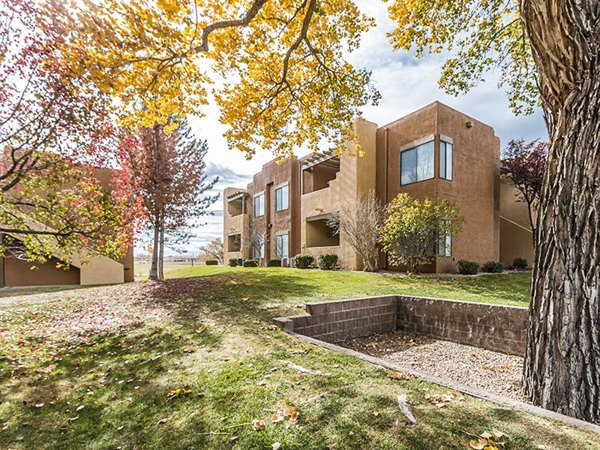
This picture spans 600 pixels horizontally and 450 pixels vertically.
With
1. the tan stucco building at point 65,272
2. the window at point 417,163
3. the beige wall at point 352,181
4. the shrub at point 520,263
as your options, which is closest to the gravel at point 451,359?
the beige wall at point 352,181

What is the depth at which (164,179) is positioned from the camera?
493 inches

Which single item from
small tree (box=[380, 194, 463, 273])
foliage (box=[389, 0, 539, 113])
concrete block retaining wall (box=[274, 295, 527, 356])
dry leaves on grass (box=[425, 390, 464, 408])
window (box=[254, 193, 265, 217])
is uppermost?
foliage (box=[389, 0, 539, 113])

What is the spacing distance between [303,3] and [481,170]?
48.5 feet

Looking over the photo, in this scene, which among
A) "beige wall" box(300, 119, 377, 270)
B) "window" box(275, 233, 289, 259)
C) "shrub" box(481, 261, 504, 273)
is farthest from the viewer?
"window" box(275, 233, 289, 259)

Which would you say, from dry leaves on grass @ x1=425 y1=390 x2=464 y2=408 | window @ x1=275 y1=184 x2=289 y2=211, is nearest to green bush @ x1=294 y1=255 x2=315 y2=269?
window @ x1=275 y1=184 x2=289 y2=211

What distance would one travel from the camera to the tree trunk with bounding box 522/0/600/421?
10.3 feet

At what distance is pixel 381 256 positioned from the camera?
53.6 feet

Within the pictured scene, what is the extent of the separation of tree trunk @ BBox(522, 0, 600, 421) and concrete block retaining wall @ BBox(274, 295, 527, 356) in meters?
2.42

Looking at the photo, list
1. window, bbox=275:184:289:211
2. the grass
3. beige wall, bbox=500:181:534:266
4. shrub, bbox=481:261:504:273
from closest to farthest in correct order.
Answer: the grass → shrub, bbox=481:261:504:273 → beige wall, bbox=500:181:534:266 → window, bbox=275:184:289:211

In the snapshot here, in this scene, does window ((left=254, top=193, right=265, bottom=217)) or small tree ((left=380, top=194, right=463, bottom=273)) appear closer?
small tree ((left=380, top=194, right=463, bottom=273))

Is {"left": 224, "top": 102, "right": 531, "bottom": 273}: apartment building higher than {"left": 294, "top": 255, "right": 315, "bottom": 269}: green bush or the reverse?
higher

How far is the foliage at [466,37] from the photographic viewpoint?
6930 mm

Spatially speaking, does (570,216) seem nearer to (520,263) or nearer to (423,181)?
(423,181)

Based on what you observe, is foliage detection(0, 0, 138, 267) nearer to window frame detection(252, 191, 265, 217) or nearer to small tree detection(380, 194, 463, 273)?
small tree detection(380, 194, 463, 273)
